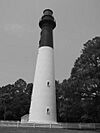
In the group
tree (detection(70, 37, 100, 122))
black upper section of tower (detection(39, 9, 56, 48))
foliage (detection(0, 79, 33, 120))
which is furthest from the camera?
foliage (detection(0, 79, 33, 120))

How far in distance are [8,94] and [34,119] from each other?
1024 inches

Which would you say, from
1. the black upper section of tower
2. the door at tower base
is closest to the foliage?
the door at tower base

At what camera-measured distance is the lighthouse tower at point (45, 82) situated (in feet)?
75.4

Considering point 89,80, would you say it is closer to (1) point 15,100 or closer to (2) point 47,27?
(2) point 47,27

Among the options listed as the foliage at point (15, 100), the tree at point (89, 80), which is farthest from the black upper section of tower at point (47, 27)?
the foliage at point (15, 100)

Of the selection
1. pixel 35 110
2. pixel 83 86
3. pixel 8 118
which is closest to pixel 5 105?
pixel 8 118

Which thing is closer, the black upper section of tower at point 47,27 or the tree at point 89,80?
the tree at point 89,80

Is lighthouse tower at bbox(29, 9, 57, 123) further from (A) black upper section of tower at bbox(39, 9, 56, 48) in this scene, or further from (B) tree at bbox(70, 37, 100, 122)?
(B) tree at bbox(70, 37, 100, 122)

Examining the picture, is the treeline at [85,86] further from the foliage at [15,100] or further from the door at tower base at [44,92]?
the foliage at [15,100]

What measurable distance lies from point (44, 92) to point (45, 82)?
1.27 meters

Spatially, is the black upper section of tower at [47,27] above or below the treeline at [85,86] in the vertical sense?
above

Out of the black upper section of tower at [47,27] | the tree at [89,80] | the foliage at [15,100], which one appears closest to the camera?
the tree at [89,80]

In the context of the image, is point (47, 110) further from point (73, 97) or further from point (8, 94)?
point (8, 94)

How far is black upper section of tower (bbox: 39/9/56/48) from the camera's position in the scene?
2649cm
